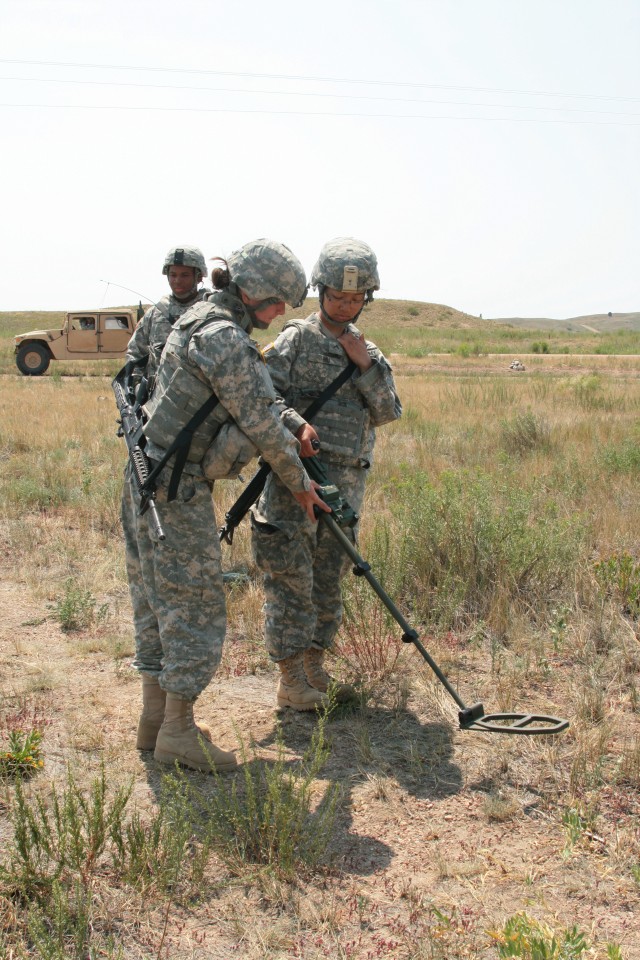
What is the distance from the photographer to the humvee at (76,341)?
2334 cm

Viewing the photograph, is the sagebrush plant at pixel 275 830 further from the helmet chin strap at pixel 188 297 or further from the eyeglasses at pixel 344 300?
the helmet chin strap at pixel 188 297

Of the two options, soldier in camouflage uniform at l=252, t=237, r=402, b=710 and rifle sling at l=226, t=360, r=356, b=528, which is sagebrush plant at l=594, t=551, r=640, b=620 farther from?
rifle sling at l=226, t=360, r=356, b=528

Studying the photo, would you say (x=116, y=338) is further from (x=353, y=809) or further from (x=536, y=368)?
(x=353, y=809)

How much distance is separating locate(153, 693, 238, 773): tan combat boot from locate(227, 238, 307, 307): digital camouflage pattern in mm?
1598

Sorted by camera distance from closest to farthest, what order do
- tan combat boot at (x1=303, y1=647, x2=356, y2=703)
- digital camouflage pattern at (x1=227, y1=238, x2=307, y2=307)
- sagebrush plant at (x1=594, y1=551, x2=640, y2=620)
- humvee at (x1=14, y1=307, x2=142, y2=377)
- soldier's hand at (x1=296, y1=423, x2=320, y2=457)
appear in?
digital camouflage pattern at (x1=227, y1=238, x2=307, y2=307) < soldier's hand at (x1=296, y1=423, x2=320, y2=457) < tan combat boot at (x1=303, y1=647, x2=356, y2=703) < sagebrush plant at (x1=594, y1=551, x2=640, y2=620) < humvee at (x1=14, y1=307, x2=142, y2=377)

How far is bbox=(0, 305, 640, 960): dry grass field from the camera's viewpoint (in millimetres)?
2545

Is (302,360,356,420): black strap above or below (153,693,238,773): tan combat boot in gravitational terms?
above

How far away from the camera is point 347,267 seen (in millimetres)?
3672

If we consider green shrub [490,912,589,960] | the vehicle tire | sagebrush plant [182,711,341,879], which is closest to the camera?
green shrub [490,912,589,960]

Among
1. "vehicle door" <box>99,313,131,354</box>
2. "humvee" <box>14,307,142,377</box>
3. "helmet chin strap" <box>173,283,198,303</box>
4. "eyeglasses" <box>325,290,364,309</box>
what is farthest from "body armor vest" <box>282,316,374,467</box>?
"vehicle door" <box>99,313,131,354</box>

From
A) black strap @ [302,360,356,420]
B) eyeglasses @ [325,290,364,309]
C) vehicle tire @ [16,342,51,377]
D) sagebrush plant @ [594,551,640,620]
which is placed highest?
vehicle tire @ [16,342,51,377]

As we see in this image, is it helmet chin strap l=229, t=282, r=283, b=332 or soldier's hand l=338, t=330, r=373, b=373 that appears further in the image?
soldier's hand l=338, t=330, r=373, b=373

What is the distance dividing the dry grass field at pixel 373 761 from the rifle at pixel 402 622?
0.18 m

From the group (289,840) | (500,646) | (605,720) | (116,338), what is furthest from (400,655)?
(116,338)
